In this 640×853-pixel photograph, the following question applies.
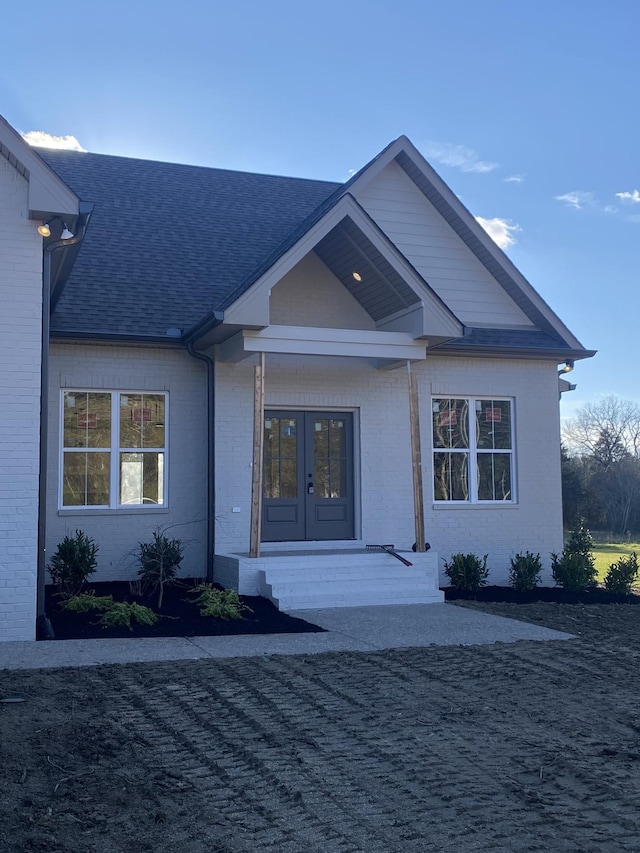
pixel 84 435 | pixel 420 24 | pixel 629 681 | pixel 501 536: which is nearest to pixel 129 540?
pixel 84 435

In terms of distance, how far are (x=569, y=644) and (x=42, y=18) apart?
12.3m

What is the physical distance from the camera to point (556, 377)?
15.7 metres

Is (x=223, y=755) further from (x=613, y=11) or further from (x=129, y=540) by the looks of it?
(x=613, y=11)

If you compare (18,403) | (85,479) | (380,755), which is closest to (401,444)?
(85,479)

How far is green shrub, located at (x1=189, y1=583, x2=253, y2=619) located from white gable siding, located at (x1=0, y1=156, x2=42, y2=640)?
7.47 ft

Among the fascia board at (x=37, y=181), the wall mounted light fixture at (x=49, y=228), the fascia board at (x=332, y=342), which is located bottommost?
the fascia board at (x=332, y=342)

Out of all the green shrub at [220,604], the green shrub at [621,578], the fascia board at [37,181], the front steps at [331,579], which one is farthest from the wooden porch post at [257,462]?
the green shrub at [621,578]

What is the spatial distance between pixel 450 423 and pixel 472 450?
60cm

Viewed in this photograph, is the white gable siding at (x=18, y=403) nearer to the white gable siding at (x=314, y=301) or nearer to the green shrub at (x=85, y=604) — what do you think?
the green shrub at (x=85, y=604)

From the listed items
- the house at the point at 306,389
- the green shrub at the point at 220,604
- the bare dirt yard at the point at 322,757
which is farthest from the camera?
the house at the point at 306,389

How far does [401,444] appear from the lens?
47.6 ft

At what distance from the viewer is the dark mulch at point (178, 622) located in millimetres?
9633

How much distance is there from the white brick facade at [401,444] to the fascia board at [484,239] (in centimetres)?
76

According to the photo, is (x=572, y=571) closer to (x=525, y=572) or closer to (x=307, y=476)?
(x=525, y=572)
